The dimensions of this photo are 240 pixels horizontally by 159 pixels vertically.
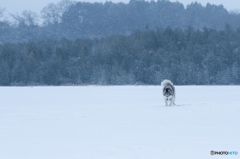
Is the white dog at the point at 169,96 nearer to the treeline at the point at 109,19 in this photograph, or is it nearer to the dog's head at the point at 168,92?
the dog's head at the point at 168,92

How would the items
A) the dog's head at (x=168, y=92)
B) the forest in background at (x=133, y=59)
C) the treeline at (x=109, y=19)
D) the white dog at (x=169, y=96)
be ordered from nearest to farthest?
1. the white dog at (x=169, y=96)
2. the dog's head at (x=168, y=92)
3. the forest in background at (x=133, y=59)
4. the treeline at (x=109, y=19)

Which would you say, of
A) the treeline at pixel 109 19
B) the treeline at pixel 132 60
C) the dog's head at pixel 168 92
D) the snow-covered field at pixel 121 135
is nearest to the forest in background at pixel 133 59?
the treeline at pixel 132 60

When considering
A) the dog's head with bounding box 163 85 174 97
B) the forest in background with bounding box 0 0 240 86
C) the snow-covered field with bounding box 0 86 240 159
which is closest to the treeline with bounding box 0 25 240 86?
the forest in background with bounding box 0 0 240 86

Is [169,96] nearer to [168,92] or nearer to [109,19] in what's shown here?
[168,92]

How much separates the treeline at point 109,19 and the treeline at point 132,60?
60.3 ft

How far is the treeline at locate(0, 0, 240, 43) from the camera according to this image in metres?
79.6

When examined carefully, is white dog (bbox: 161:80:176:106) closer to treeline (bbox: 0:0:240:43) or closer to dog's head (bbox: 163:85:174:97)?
dog's head (bbox: 163:85:174:97)

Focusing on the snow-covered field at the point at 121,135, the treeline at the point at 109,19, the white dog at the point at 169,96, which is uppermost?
the treeline at the point at 109,19

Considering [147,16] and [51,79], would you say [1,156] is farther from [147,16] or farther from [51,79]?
[147,16]

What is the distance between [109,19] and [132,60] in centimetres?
3514

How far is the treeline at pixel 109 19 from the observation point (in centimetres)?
7962

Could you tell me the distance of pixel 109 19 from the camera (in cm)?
8844

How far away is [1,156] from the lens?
7719 mm

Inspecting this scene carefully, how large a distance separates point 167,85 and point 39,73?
3540 centimetres
